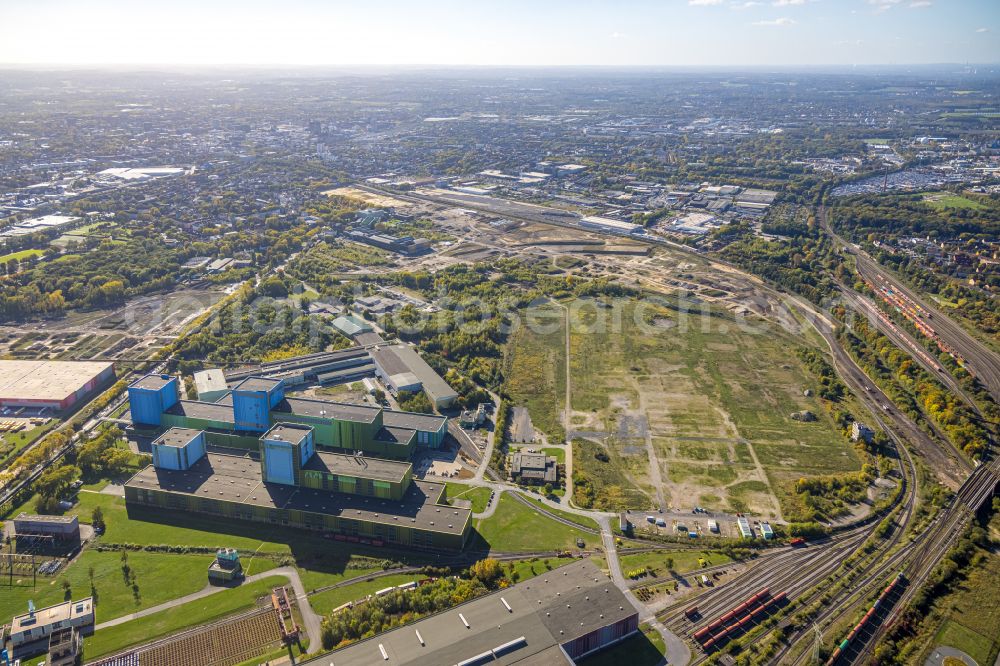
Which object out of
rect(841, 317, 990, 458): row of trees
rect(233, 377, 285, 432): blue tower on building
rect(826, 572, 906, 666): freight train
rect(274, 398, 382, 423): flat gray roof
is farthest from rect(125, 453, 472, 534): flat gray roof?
rect(841, 317, 990, 458): row of trees


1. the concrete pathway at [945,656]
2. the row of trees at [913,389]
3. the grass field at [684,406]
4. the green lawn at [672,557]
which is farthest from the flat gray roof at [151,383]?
the row of trees at [913,389]

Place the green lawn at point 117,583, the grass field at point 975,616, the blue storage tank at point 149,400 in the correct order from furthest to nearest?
the blue storage tank at point 149,400
the green lawn at point 117,583
the grass field at point 975,616

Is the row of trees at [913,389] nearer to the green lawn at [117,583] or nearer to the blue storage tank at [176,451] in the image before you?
the green lawn at [117,583]

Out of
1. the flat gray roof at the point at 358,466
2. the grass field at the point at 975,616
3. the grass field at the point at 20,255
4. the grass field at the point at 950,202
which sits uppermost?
the grass field at the point at 950,202

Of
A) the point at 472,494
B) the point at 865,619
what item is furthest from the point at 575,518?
the point at 865,619

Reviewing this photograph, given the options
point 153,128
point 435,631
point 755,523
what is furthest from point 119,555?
point 153,128

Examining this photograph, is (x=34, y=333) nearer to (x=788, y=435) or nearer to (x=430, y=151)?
(x=788, y=435)
